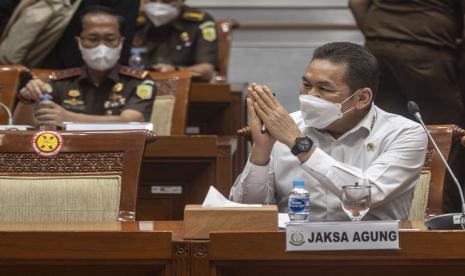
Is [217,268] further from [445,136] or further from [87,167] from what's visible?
[445,136]

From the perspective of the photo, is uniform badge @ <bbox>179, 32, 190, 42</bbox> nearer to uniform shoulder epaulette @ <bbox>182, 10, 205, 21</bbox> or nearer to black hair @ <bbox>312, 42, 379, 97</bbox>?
uniform shoulder epaulette @ <bbox>182, 10, 205, 21</bbox>

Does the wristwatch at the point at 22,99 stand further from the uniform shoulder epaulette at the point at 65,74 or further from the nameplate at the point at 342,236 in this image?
the nameplate at the point at 342,236

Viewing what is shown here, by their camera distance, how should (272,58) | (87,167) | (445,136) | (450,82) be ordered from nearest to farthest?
(87,167), (445,136), (450,82), (272,58)

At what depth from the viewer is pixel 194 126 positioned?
5207mm

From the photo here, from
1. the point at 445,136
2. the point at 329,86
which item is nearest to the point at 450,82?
the point at 445,136

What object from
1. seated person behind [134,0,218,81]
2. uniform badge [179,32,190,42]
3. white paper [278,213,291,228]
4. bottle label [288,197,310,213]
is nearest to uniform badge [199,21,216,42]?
seated person behind [134,0,218,81]

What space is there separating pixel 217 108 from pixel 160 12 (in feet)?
2.94

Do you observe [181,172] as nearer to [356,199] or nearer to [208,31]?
[356,199]

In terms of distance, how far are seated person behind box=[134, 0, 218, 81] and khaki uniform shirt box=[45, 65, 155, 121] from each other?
1.12 m

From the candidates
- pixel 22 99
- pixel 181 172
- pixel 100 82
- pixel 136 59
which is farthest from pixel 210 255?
pixel 136 59

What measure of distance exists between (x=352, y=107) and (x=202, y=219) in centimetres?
87

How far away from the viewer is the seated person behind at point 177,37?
567 centimetres

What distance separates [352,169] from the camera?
275cm

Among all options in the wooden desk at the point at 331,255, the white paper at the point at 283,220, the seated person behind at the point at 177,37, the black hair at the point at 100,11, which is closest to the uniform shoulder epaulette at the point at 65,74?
the black hair at the point at 100,11
